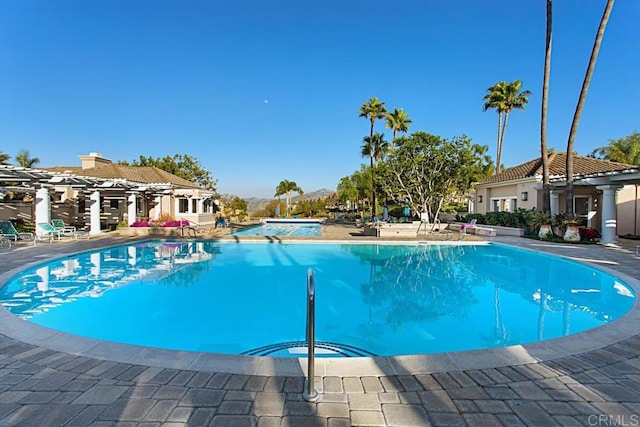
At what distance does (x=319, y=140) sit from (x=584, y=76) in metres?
21.9

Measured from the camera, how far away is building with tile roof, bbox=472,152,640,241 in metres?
14.9

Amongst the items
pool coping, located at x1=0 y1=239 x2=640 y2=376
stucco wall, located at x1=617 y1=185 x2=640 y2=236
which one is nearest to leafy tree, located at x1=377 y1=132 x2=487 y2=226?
stucco wall, located at x1=617 y1=185 x2=640 y2=236

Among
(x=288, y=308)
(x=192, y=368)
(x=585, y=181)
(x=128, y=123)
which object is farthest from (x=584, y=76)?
(x=128, y=123)

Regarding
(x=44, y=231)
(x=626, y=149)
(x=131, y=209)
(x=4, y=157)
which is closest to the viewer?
(x=44, y=231)

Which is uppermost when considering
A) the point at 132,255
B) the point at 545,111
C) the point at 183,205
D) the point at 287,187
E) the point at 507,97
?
the point at 507,97

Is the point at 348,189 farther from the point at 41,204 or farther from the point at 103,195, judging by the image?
the point at 41,204

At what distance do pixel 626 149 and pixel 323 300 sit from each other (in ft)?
114

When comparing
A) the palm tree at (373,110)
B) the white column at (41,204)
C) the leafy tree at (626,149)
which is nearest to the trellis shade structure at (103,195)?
the white column at (41,204)

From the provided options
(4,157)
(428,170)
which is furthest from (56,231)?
(428,170)

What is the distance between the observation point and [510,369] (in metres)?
3.39

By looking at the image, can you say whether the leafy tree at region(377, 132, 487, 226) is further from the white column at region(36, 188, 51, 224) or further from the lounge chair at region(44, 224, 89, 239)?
the white column at region(36, 188, 51, 224)

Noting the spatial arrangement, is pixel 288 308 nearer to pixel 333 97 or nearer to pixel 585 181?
pixel 585 181

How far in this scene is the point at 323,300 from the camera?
27.0ft

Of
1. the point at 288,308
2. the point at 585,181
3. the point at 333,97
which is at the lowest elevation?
the point at 288,308
